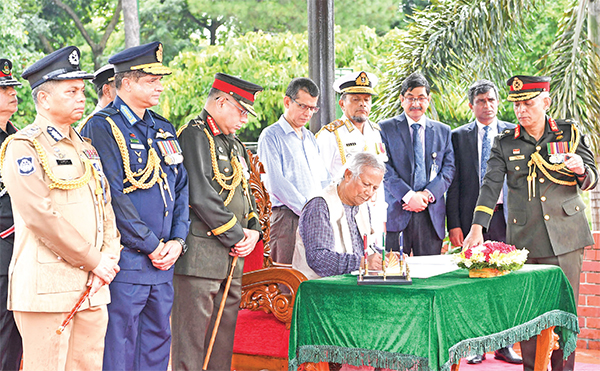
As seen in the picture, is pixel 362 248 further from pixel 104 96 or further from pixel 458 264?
pixel 104 96

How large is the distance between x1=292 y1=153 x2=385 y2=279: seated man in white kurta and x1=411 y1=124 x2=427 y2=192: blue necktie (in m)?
1.22

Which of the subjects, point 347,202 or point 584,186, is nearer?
point 347,202

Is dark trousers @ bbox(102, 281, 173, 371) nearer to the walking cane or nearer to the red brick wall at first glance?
the walking cane

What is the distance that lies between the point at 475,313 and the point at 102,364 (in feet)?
5.30

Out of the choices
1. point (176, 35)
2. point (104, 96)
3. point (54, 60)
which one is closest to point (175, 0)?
point (176, 35)

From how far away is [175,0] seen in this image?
17281 mm

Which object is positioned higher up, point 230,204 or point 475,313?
point 230,204

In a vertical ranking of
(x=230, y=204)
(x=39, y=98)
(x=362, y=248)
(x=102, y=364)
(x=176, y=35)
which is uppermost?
(x=176, y=35)

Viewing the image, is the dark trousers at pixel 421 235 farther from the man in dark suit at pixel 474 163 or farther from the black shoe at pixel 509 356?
the black shoe at pixel 509 356

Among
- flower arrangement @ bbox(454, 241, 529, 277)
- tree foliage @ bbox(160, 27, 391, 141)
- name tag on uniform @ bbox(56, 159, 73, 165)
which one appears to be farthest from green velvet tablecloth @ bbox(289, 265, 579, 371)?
tree foliage @ bbox(160, 27, 391, 141)

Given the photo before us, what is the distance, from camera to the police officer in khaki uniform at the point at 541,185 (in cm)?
404

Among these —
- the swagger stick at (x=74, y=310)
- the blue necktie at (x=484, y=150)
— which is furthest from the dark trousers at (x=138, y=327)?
the blue necktie at (x=484, y=150)

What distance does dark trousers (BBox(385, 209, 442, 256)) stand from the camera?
4664 millimetres

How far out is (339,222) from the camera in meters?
3.46
